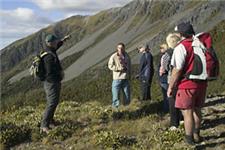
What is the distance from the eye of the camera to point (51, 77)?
11.1 meters

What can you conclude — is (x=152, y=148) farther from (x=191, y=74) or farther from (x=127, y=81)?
(x=127, y=81)

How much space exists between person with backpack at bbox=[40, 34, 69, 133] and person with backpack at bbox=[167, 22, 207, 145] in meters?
3.10

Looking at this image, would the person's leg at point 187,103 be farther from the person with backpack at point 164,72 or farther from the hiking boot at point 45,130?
the hiking boot at point 45,130

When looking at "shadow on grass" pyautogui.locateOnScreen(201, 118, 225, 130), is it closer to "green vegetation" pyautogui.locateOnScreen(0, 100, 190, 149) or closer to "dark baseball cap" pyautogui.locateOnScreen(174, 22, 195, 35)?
"green vegetation" pyautogui.locateOnScreen(0, 100, 190, 149)

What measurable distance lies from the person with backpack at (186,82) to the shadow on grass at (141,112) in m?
3.37

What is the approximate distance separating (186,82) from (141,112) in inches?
158

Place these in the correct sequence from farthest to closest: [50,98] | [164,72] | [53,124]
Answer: [164,72] < [53,124] < [50,98]

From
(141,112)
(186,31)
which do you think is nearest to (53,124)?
(141,112)

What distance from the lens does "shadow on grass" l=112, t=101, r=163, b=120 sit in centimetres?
1250

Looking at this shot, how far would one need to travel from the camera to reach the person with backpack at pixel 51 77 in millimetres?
11023

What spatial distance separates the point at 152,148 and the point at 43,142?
8.14ft

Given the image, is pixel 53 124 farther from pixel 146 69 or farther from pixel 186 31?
pixel 146 69

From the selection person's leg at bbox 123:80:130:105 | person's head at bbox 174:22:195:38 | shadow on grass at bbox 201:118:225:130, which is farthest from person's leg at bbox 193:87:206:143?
person's leg at bbox 123:80:130:105

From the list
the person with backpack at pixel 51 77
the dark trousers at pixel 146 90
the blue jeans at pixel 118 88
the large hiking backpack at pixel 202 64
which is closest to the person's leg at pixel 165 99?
the blue jeans at pixel 118 88
